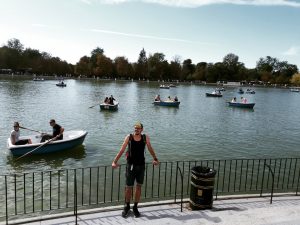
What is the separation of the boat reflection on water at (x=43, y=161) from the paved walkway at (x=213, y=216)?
975 centimetres

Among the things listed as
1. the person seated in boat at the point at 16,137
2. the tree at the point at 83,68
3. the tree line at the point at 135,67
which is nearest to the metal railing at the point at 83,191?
the person seated in boat at the point at 16,137

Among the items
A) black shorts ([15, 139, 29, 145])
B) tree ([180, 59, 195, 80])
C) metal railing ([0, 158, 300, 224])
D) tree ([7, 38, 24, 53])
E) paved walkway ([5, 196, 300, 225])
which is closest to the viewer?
paved walkway ([5, 196, 300, 225])

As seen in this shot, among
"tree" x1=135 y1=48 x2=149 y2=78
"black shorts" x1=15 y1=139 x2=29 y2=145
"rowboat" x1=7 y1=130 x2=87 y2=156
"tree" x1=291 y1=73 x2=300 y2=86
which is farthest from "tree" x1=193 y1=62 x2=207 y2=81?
"black shorts" x1=15 y1=139 x2=29 y2=145

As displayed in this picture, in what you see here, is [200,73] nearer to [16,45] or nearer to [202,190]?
[16,45]

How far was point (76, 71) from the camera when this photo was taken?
162 m

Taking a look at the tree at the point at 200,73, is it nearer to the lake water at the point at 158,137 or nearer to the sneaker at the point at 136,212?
the lake water at the point at 158,137

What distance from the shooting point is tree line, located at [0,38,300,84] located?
494ft

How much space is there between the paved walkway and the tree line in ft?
479

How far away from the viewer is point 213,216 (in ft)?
28.4

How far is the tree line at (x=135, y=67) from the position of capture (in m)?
150

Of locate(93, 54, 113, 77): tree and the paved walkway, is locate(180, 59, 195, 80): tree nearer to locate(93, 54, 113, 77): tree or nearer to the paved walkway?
locate(93, 54, 113, 77): tree

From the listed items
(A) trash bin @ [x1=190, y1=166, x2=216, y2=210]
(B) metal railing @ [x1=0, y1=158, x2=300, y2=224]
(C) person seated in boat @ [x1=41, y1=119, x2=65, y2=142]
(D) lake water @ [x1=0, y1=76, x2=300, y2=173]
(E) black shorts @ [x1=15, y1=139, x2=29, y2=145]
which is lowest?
(D) lake water @ [x1=0, y1=76, x2=300, y2=173]

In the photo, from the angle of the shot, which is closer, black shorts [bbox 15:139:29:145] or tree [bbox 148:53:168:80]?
black shorts [bbox 15:139:29:145]

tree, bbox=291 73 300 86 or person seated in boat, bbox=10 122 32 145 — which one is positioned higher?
tree, bbox=291 73 300 86
